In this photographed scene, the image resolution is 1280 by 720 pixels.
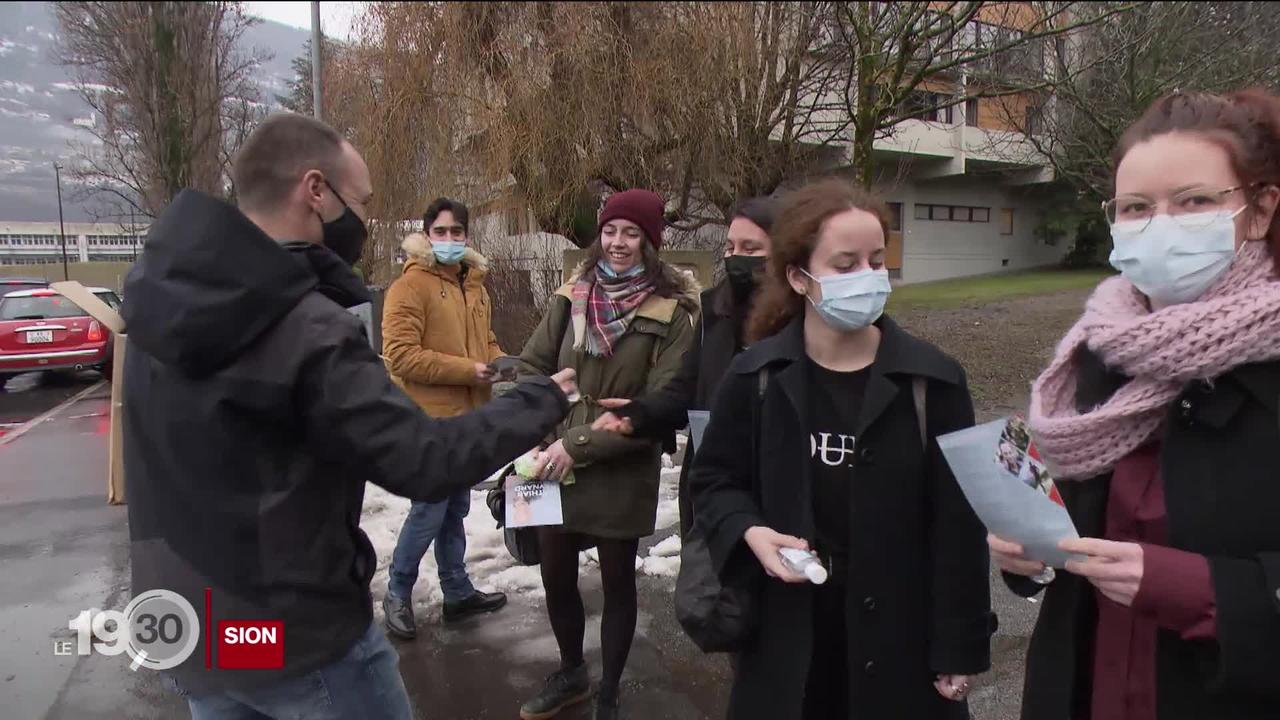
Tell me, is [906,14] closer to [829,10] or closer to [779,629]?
[829,10]

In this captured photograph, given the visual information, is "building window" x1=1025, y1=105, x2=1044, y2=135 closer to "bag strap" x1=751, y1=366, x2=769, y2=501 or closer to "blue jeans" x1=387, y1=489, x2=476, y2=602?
"blue jeans" x1=387, y1=489, x2=476, y2=602

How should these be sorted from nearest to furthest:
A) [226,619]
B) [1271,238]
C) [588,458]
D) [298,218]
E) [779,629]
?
1. [1271,238]
2. [226,619]
3. [298,218]
4. [779,629]
5. [588,458]

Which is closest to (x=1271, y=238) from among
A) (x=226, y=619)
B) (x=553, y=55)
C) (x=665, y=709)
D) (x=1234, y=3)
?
(x=226, y=619)

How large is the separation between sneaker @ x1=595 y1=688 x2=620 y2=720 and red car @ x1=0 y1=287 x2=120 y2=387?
1290 centimetres

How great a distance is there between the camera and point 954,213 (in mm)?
28812

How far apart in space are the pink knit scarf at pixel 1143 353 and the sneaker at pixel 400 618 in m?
3.20

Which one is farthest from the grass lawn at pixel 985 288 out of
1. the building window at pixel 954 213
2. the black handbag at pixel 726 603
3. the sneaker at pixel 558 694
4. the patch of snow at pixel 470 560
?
the black handbag at pixel 726 603

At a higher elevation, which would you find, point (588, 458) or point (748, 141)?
point (748, 141)

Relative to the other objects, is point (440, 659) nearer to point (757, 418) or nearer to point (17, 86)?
point (757, 418)

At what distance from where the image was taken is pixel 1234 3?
10.4 meters

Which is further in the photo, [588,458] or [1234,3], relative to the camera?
[1234,3]

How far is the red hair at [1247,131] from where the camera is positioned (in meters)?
1.46

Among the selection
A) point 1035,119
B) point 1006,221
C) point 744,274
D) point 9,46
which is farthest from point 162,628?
point 1006,221

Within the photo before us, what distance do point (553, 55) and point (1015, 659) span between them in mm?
8564
